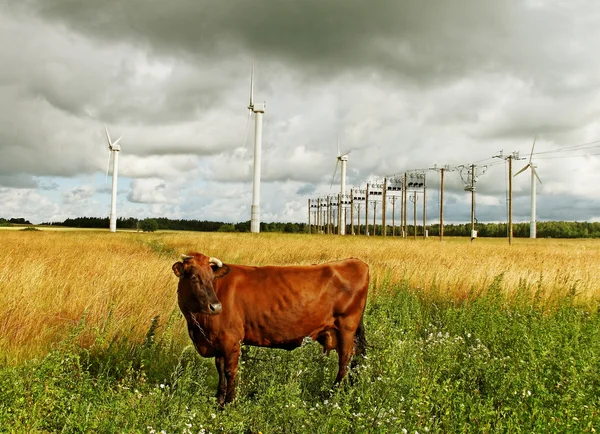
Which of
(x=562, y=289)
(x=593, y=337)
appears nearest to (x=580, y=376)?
(x=593, y=337)

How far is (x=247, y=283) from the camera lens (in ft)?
17.6

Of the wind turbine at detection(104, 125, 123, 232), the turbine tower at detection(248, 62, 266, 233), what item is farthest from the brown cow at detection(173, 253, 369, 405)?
the wind turbine at detection(104, 125, 123, 232)

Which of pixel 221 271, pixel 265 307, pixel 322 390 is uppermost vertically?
pixel 221 271

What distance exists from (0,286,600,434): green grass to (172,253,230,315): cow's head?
2.20 ft

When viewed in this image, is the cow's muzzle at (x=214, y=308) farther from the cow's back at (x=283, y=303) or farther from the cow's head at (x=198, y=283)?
the cow's back at (x=283, y=303)

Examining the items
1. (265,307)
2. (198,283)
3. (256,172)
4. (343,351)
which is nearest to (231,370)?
(265,307)

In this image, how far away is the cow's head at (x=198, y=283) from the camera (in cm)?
472

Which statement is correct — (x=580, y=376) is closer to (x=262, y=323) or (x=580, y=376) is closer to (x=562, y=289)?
(x=262, y=323)

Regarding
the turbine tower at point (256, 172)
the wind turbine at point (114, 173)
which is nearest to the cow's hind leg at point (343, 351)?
the turbine tower at point (256, 172)

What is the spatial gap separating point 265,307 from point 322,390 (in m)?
1.21

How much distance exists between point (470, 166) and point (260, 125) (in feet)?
81.1

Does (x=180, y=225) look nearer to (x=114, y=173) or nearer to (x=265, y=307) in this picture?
(x=114, y=173)

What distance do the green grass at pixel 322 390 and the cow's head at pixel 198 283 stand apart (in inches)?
26.4

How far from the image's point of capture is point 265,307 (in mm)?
5250
